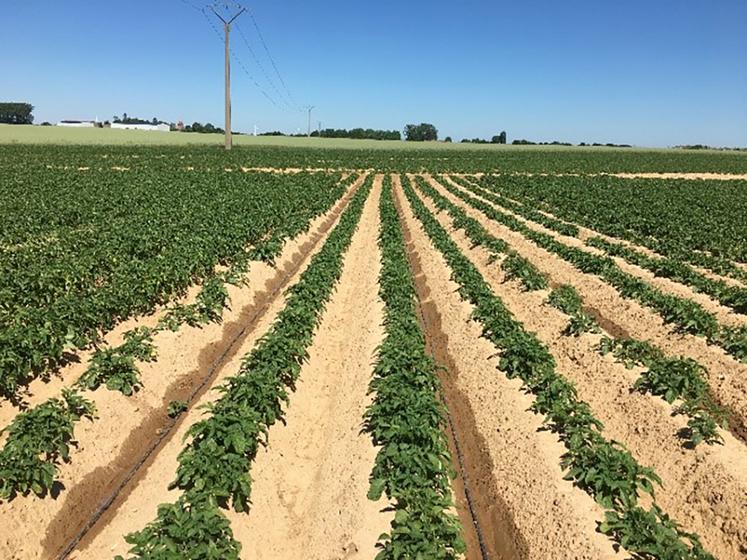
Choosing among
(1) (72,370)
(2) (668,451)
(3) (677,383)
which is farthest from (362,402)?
(3) (677,383)

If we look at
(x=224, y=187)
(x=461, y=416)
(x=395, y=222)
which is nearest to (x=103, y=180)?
(x=224, y=187)

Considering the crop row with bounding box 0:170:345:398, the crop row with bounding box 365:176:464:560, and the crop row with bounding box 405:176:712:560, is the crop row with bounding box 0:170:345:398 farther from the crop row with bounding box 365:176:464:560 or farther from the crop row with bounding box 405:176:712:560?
the crop row with bounding box 405:176:712:560

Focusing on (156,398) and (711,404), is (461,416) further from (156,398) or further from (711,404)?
(156,398)

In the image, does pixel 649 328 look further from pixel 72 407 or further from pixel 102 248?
pixel 102 248

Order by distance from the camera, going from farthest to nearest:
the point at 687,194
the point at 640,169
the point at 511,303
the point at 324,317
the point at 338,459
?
the point at 640,169, the point at 687,194, the point at 511,303, the point at 324,317, the point at 338,459

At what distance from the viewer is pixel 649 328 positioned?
11117 mm

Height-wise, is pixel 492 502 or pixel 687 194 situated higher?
pixel 687 194

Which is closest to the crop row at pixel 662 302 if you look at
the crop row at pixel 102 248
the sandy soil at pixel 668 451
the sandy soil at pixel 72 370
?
the sandy soil at pixel 668 451

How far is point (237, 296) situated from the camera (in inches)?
516

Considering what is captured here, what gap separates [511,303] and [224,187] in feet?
76.5

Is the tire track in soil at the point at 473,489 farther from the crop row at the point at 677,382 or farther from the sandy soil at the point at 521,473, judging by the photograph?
the crop row at the point at 677,382

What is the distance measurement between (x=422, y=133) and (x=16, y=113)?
121 m

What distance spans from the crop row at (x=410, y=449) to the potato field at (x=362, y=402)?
0.11 ft

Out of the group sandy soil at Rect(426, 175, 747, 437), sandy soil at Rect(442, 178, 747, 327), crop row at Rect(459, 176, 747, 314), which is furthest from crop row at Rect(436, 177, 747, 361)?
crop row at Rect(459, 176, 747, 314)
